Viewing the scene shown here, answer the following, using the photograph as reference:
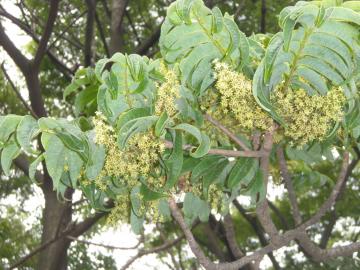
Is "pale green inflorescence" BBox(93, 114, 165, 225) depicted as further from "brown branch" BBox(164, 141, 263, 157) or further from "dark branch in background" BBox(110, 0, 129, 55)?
"dark branch in background" BBox(110, 0, 129, 55)

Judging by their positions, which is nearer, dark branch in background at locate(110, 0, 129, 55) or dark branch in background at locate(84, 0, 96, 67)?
dark branch in background at locate(84, 0, 96, 67)

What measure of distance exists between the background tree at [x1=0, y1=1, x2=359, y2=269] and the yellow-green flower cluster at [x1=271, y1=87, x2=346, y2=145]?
733 millimetres

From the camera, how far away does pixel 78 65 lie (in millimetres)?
5500

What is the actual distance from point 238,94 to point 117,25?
344cm

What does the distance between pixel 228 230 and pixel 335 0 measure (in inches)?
71.9

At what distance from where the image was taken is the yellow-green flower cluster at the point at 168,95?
1.46 metres

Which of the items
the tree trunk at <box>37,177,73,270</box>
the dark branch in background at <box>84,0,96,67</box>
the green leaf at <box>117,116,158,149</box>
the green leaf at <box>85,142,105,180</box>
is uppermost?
the dark branch in background at <box>84,0,96,67</box>

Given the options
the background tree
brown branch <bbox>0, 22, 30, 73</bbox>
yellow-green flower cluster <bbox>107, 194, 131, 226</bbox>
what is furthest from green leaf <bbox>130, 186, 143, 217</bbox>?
brown branch <bbox>0, 22, 30, 73</bbox>

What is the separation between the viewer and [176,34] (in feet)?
4.90

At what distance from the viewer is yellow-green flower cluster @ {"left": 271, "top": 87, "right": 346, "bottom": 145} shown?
1.49 meters

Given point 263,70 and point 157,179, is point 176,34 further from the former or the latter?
point 157,179

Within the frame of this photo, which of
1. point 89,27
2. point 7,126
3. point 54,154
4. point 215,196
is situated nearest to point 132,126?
point 54,154

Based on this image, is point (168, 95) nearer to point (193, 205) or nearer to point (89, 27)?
point (193, 205)

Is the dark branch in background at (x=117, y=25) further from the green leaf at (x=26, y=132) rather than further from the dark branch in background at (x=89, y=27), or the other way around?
the green leaf at (x=26, y=132)
